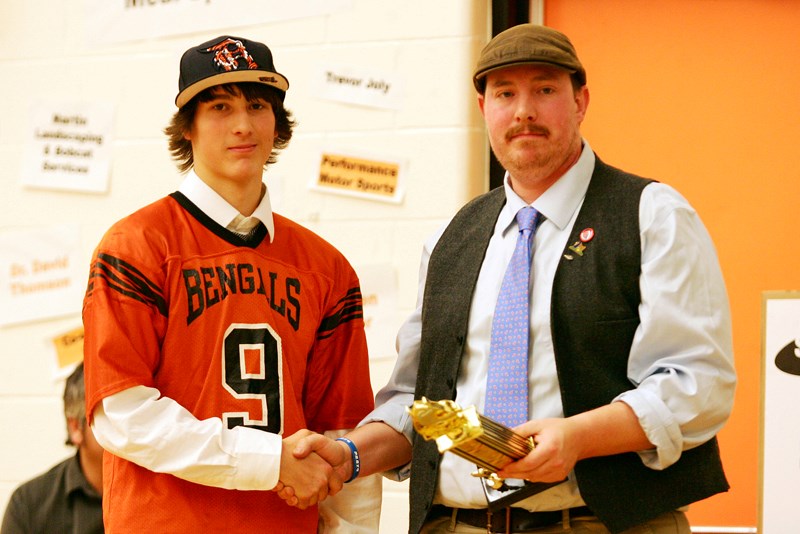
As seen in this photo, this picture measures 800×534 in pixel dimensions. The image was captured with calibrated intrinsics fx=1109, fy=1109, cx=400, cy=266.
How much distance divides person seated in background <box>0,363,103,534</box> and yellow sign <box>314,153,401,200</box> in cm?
87

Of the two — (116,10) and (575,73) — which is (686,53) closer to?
(575,73)

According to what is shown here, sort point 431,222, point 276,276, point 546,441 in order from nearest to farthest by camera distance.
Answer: point 546,441, point 276,276, point 431,222

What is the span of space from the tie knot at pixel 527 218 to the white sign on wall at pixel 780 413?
73cm

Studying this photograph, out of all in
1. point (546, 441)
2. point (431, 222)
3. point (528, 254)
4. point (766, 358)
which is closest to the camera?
point (546, 441)

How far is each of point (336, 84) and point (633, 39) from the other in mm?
815

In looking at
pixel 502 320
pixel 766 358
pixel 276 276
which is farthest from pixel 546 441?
pixel 766 358

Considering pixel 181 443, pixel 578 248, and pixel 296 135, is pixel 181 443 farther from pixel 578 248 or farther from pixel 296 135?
pixel 296 135

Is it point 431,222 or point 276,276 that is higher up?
point 431,222

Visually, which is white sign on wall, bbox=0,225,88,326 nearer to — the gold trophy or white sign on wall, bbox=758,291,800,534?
the gold trophy

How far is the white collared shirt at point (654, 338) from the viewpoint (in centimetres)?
182

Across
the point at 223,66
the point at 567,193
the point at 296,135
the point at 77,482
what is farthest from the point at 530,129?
the point at 77,482

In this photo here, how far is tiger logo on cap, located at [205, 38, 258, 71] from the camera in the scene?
2152 millimetres

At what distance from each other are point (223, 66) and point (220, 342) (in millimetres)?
536

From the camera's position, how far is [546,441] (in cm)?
175
